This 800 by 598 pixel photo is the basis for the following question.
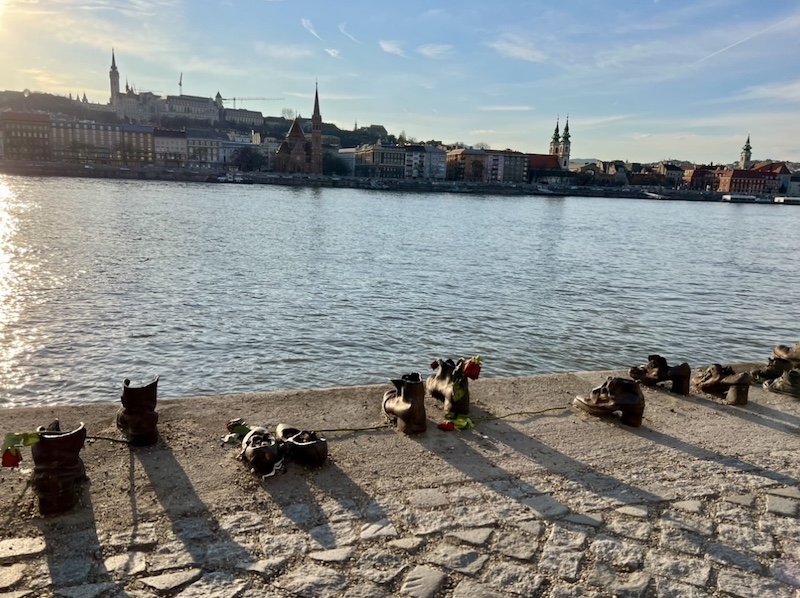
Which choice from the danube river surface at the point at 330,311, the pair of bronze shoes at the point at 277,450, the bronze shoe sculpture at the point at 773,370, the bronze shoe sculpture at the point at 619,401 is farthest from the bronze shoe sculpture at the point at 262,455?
the bronze shoe sculpture at the point at 773,370

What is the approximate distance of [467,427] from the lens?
5.23 m

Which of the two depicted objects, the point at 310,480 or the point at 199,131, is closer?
the point at 310,480

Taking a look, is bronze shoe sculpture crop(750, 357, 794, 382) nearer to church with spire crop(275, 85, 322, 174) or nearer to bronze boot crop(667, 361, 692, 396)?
bronze boot crop(667, 361, 692, 396)

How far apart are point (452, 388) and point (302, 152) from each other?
14136 centimetres

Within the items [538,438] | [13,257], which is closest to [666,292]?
[538,438]

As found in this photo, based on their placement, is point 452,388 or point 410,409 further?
point 452,388

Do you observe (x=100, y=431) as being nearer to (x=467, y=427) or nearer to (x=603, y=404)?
(x=467, y=427)

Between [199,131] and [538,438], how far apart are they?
16489cm

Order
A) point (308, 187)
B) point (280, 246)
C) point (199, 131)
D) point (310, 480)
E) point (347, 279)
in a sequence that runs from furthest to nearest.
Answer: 1. point (199, 131)
2. point (308, 187)
3. point (280, 246)
4. point (347, 279)
5. point (310, 480)

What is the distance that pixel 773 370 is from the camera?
23.2ft

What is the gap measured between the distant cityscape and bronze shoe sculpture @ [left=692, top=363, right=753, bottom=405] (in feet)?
429

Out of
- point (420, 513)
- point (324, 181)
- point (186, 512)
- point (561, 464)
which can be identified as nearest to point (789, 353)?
point (561, 464)

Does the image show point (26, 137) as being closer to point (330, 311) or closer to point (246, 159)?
point (246, 159)

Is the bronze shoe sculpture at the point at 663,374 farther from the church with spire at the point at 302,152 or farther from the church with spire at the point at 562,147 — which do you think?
the church with spire at the point at 562,147
